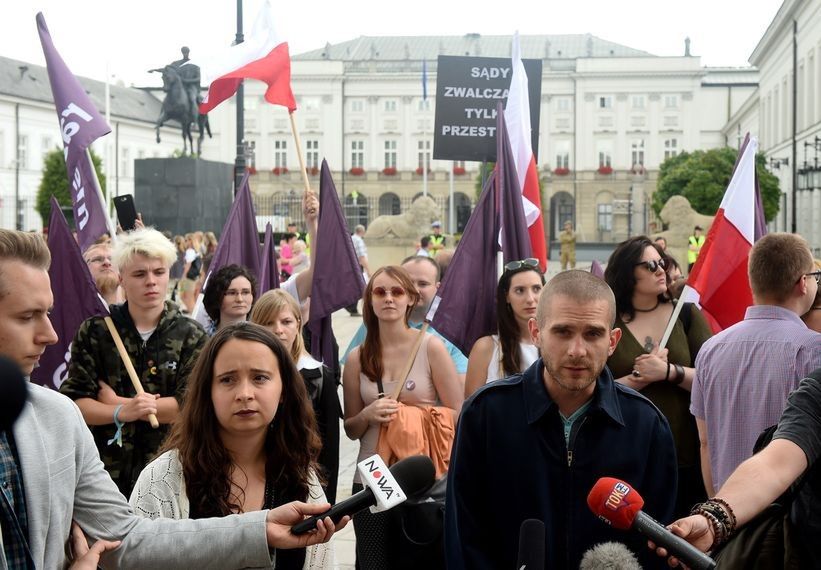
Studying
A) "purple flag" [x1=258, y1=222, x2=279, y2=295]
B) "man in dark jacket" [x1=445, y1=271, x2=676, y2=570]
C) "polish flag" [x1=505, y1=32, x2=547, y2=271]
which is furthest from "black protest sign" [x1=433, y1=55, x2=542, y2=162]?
"man in dark jacket" [x1=445, y1=271, x2=676, y2=570]

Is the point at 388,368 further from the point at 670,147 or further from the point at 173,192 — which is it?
the point at 670,147

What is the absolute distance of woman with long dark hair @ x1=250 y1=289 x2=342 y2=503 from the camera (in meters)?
4.58

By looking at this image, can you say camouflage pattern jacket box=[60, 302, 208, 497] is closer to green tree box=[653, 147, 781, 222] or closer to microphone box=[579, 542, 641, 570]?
microphone box=[579, 542, 641, 570]

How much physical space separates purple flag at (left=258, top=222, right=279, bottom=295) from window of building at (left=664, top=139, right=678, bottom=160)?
76.0 meters

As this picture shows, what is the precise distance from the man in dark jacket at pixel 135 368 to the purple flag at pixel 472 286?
1401 mm

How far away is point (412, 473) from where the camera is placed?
2551mm

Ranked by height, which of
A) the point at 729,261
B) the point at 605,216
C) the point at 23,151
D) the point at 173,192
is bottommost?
the point at 729,261

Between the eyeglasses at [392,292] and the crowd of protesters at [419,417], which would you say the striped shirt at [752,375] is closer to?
the crowd of protesters at [419,417]

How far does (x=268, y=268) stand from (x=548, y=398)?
4.97 meters

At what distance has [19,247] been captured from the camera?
Answer: 2.13 m

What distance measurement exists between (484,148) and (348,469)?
330 centimetres

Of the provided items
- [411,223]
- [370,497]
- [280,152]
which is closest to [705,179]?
[411,223]

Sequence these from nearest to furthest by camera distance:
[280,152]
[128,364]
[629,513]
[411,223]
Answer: [629,513] → [128,364] → [411,223] → [280,152]

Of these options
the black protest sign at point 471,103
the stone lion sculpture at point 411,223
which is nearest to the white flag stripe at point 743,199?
the black protest sign at point 471,103
